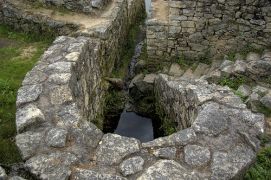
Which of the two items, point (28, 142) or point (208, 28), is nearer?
point (28, 142)

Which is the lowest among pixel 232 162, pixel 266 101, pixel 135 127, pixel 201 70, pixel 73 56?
pixel 135 127

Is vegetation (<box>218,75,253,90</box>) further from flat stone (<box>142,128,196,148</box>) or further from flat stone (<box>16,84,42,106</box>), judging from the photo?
flat stone (<box>16,84,42,106</box>)

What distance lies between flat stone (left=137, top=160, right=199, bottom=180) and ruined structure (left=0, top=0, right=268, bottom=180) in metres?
0.01

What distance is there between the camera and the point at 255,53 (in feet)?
30.2

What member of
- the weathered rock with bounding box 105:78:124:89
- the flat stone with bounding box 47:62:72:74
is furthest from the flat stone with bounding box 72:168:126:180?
the weathered rock with bounding box 105:78:124:89

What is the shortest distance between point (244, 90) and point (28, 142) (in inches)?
166

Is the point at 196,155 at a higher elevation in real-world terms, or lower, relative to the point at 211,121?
lower

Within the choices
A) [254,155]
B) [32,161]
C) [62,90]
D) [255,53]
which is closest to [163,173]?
[254,155]

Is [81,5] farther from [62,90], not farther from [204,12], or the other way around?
[62,90]

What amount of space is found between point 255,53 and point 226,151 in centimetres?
466

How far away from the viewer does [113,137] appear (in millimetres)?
5289

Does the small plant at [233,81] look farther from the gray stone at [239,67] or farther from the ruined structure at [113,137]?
the ruined structure at [113,137]

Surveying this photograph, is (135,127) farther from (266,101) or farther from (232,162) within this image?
(232,162)

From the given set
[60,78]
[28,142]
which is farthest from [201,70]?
[28,142]
